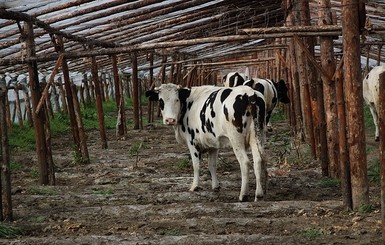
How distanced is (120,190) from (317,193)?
2.81 meters

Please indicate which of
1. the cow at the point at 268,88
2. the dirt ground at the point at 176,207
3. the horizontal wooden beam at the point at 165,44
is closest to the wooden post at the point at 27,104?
the cow at the point at 268,88

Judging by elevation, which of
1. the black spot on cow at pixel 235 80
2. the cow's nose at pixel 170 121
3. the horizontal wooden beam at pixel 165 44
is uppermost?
the horizontal wooden beam at pixel 165 44

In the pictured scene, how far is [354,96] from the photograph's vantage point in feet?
22.6

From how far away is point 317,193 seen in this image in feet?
29.3

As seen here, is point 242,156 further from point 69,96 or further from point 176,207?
point 69,96

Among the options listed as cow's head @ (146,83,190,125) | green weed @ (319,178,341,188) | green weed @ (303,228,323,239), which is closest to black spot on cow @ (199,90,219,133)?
cow's head @ (146,83,190,125)

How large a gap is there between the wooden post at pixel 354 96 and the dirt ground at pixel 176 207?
364 mm

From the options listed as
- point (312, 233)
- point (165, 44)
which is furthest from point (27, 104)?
point (312, 233)

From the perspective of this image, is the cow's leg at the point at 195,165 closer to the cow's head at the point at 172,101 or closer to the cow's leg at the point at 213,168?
the cow's leg at the point at 213,168

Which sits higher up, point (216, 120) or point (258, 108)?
point (258, 108)

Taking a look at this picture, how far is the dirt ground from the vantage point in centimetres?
627

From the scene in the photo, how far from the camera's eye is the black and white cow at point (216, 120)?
8.80m

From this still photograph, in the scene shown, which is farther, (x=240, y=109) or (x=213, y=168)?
(x=213, y=168)

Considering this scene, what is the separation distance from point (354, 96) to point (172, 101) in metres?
4.12
